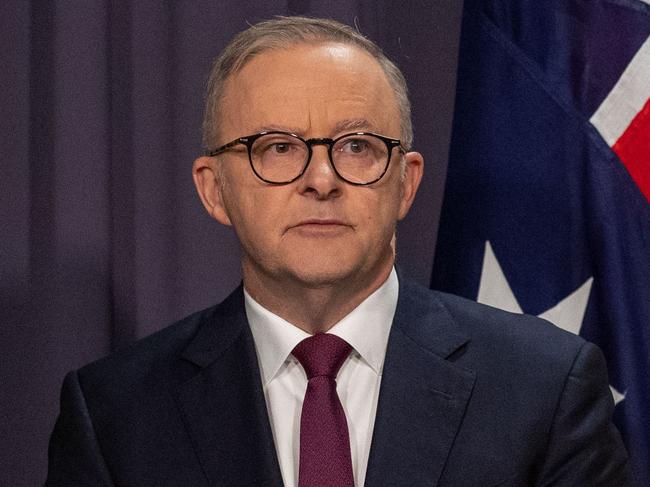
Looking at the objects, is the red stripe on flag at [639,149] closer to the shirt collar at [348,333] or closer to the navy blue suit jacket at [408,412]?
the navy blue suit jacket at [408,412]

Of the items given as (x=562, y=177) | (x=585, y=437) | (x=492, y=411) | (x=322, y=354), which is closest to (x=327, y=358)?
(x=322, y=354)

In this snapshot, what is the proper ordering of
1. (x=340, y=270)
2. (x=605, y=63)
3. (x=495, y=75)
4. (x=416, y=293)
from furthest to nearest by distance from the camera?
(x=495, y=75) < (x=605, y=63) < (x=416, y=293) < (x=340, y=270)

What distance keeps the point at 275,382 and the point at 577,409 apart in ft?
1.47

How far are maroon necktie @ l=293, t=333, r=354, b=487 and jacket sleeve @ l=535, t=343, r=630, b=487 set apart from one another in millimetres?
291

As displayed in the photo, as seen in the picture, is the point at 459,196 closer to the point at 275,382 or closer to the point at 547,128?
the point at 547,128

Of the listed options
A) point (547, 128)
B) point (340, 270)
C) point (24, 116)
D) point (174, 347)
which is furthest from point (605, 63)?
point (24, 116)

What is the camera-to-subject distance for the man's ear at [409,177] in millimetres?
1641

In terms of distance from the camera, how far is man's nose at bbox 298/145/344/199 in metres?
1.47

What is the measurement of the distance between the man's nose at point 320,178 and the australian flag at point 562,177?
597mm

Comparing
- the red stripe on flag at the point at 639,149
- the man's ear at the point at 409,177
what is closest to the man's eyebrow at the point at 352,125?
the man's ear at the point at 409,177

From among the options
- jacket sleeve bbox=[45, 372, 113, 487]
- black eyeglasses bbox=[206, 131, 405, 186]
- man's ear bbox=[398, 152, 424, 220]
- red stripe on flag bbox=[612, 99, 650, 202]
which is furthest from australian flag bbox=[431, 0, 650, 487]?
jacket sleeve bbox=[45, 372, 113, 487]

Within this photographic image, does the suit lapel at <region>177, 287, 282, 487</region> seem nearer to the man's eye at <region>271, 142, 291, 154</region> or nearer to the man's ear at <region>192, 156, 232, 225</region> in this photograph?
the man's ear at <region>192, 156, 232, 225</region>

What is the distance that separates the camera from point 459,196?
206cm

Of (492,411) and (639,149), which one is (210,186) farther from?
(639,149)
